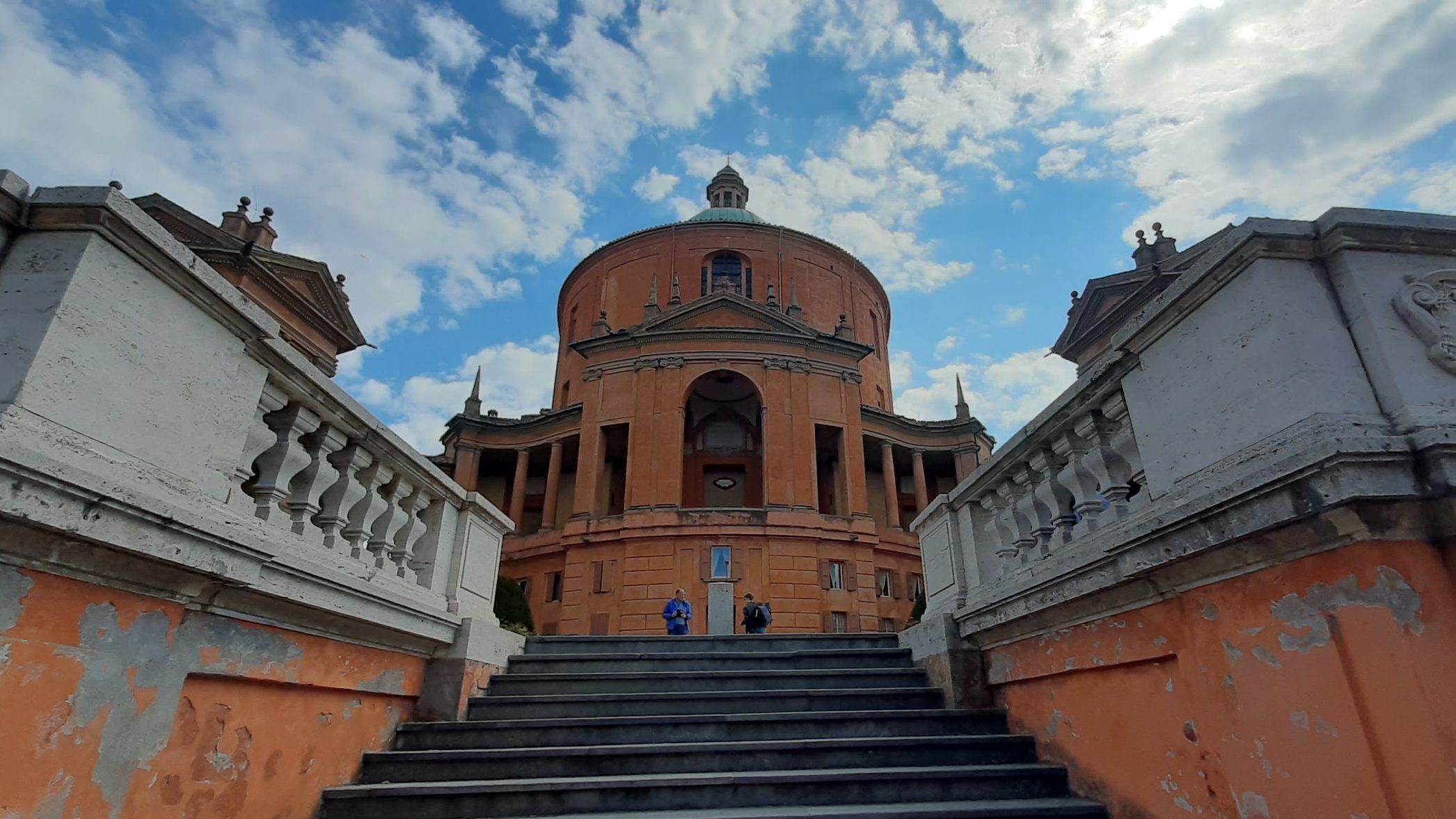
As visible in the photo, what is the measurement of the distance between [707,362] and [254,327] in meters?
18.6

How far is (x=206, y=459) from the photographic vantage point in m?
3.39

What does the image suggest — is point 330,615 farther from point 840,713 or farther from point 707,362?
point 707,362

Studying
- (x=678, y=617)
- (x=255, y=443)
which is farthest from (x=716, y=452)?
(x=255, y=443)

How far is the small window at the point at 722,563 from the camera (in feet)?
62.7

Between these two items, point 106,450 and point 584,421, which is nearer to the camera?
point 106,450

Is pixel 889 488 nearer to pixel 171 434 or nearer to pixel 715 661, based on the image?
pixel 715 661

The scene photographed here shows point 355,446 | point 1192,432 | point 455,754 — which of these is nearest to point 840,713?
point 455,754

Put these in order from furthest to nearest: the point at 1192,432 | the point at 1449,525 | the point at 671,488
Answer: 1. the point at 671,488
2. the point at 1192,432
3. the point at 1449,525

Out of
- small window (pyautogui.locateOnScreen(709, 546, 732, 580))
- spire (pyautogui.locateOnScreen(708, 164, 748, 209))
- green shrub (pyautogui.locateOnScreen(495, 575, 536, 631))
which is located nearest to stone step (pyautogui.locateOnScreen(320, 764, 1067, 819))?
green shrub (pyautogui.locateOnScreen(495, 575, 536, 631))

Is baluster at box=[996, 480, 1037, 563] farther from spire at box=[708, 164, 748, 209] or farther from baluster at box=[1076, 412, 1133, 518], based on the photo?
spire at box=[708, 164, 748, 209]

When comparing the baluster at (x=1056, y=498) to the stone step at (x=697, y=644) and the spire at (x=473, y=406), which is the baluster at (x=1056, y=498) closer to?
the stone step at (x=697, y=644)

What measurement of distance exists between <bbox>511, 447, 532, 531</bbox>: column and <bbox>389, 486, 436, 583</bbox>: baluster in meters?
19.4

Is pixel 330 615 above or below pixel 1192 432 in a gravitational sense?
below

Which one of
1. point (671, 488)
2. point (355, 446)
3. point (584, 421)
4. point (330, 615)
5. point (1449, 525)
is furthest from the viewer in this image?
point (584, 421)
